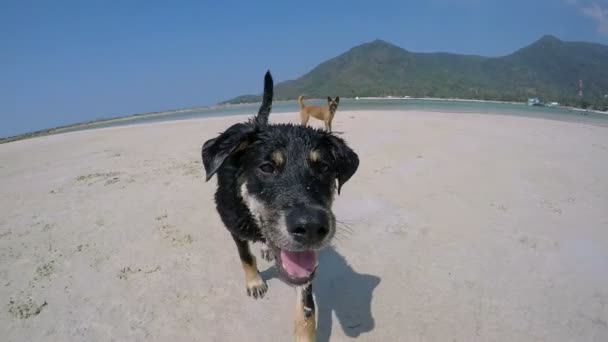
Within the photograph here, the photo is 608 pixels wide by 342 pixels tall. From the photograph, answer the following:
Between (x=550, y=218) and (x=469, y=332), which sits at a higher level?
(x=550, y=218)

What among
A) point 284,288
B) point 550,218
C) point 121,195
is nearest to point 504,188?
point 550,218

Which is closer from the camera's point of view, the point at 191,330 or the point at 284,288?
the point at 191,330

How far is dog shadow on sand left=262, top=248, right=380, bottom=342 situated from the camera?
3143 mm

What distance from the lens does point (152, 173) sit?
8484mm

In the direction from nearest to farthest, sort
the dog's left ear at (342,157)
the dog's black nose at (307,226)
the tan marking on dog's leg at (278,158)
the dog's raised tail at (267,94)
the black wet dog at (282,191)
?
1. the dog's black nose at (307,226)
2. the black wet dog at (282,191)
3. the tan marking on dog's leg at (278,158)
4. the dog's left ear at (342,157)
5. the dog's raised tail at (267,94)

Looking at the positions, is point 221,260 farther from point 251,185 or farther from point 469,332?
point 469,332

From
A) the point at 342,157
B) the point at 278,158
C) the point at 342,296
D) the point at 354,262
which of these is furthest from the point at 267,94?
the point at 342,296

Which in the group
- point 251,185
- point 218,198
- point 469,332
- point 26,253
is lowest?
point 469,332

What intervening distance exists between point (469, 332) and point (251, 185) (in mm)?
2515

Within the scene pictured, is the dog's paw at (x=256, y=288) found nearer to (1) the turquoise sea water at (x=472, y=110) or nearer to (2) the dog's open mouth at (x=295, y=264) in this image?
(2) the dog's open mouth at (x=295, y=264)

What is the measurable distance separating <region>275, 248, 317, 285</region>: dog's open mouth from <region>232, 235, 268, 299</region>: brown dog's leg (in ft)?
3.64

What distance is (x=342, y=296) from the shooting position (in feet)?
11.7

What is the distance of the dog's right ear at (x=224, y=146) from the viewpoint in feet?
10.2

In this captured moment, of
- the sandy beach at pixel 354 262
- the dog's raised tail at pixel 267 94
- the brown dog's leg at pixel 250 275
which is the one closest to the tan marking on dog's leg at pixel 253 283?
the brown dog's leg at pixel 250 275
